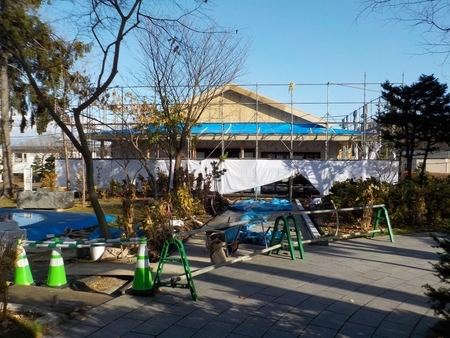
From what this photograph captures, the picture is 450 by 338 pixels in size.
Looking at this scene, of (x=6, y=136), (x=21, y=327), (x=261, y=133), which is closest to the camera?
(x=21, y=327)

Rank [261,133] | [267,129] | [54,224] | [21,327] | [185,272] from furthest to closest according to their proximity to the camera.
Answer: [267,129] < [261,133] < [54,224] < [185,272] < [21,327]

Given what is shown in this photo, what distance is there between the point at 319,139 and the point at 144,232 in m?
16.1

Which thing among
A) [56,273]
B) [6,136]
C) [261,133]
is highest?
[261,133]

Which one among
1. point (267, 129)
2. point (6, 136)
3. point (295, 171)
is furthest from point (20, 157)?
point (295, 171)

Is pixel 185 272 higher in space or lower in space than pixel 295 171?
lower

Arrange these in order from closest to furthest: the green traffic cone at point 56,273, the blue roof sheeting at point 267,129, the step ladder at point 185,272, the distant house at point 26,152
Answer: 1. the step ladder at point 185,272
2. the green traffic cone at point 56,273
3. the blue roof sheeting at point 267,129
4. the distant house at point 26,152

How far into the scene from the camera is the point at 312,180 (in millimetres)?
20594

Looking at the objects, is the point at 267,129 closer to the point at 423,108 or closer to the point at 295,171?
the point at 295,171

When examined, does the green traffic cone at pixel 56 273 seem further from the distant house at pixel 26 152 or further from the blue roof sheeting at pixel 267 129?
the distant house at pixel 26 152

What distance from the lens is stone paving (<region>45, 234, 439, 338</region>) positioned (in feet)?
15.2

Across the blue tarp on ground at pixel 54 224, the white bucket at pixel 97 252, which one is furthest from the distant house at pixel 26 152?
the white bucket at pixel 97 252

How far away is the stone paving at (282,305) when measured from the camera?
4.64 m

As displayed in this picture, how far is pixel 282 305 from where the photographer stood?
5453 millimetres

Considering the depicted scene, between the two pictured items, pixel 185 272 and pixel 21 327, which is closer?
pixel 21 327
